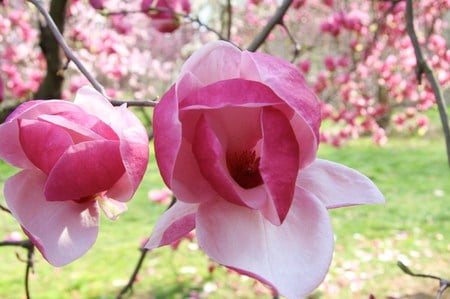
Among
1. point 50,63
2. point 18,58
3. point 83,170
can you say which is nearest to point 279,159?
point 83,170

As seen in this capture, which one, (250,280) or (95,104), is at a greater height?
(95,104)

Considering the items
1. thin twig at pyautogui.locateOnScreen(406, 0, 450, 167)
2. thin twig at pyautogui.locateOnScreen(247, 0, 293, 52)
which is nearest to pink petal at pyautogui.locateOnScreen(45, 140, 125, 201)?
thin twig at pyautogui.locateOnScreen(406, 0, 450, 167)

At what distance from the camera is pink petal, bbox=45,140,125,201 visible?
44 centimetres

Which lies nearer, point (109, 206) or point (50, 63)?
point (109, 206)

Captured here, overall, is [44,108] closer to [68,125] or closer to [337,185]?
[68,125]

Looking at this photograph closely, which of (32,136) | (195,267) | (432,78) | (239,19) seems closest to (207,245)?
(32,136)

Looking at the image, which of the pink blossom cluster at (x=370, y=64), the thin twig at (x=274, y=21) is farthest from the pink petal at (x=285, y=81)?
the pink blossom cluster at (x=370, y=64)

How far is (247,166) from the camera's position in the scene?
0.46 m

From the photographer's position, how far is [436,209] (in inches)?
180

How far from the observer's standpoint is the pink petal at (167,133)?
42cm

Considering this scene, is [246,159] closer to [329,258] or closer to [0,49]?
[329,258]

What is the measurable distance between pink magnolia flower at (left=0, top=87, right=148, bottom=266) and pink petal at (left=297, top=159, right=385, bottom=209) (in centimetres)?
14

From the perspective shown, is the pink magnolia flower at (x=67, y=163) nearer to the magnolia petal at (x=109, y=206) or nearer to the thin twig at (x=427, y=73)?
the magnolia petal at (x=109, y=206)

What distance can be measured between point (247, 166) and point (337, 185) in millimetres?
81
